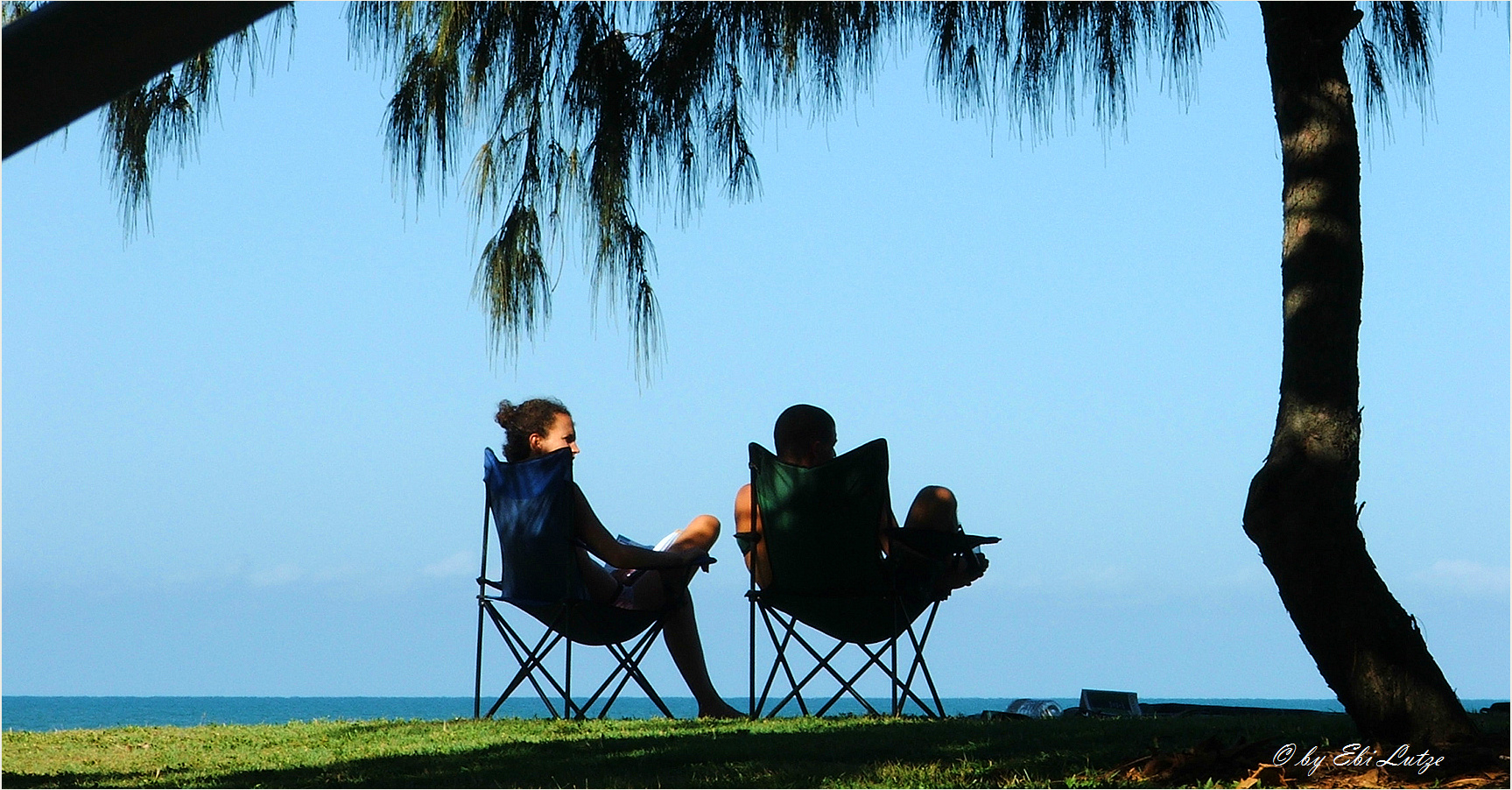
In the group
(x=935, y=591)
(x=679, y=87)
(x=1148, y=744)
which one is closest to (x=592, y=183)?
(x=679, y=87)

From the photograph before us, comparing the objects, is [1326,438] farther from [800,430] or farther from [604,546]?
[604,546]

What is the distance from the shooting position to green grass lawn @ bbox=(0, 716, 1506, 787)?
258 cm

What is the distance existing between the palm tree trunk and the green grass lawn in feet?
0.59

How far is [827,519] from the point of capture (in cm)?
385

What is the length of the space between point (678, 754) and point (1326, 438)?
1514mm

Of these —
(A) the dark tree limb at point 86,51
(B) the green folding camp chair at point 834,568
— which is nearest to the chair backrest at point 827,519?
(B) the green folding camp chair at point 834,568

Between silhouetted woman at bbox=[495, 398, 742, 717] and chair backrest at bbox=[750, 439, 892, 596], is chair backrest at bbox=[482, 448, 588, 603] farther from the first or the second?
chair backrest at bbox=[750, 439, 892, 596]

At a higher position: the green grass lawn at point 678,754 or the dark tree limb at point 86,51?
the dark tree limb at point 86,51

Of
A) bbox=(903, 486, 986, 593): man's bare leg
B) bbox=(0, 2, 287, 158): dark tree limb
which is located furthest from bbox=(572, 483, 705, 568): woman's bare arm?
→ bbox=(0, 2, 287, 158): dark tree limb

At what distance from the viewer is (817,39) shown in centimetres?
392

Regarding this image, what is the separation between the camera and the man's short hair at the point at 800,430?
4.14 meters

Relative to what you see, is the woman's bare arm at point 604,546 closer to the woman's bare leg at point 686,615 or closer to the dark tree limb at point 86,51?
the woman's bare leg at point 686,615

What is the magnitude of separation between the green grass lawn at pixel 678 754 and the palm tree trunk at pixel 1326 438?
179 millimetres

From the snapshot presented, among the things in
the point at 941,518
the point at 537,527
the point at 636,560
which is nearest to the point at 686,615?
the point at 636,560
